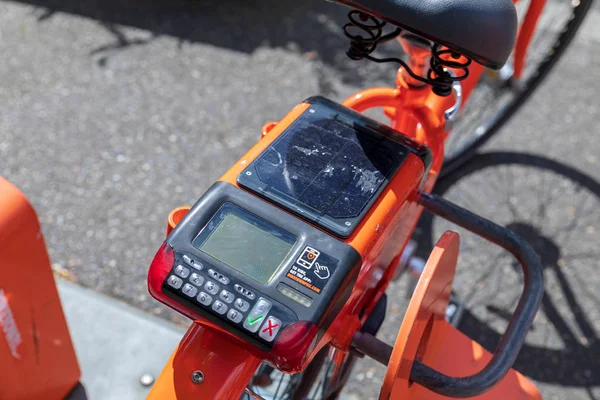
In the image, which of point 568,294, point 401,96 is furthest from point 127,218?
point 568,294

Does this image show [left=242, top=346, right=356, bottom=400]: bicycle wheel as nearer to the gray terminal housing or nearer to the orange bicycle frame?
the orange bicycle frame

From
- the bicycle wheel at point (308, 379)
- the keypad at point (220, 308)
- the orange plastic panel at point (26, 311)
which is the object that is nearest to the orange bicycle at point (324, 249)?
the keypad at point (220, 308)

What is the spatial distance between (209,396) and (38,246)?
78cm

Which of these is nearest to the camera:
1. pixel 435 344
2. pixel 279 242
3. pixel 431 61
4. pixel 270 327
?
pixel 270 327

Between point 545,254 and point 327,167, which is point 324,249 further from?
point 545,254

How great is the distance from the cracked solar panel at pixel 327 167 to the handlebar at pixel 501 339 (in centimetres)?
26

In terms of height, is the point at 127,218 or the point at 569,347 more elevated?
the point at 569,347

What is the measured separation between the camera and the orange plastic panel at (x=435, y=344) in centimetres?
119

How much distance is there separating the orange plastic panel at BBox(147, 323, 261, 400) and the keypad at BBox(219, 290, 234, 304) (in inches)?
3.8

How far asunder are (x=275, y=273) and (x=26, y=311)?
88 centimetres

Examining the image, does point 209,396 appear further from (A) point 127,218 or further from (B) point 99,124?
(B) point 99,124

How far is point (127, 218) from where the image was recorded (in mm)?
2846

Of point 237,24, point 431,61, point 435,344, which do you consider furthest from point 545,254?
point 237,24

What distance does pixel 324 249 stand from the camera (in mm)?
1184
